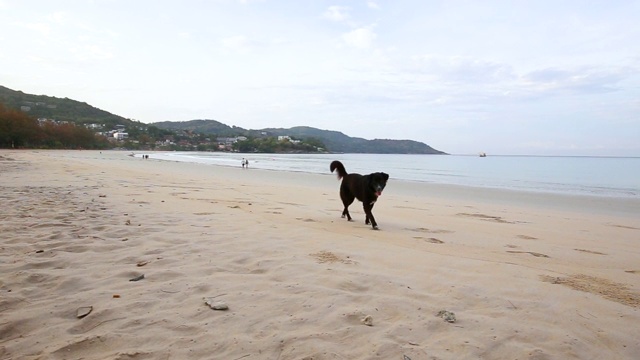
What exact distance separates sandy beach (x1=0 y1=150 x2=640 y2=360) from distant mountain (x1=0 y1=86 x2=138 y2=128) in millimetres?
126817

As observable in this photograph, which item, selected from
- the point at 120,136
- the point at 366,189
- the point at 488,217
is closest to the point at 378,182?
the point at 366,189

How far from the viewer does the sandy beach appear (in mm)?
2219

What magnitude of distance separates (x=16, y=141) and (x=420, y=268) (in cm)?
7580

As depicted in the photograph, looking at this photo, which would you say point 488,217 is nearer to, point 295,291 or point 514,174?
point 295,291

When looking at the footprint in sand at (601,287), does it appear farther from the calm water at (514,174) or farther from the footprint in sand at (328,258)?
the calm water at (514,174)

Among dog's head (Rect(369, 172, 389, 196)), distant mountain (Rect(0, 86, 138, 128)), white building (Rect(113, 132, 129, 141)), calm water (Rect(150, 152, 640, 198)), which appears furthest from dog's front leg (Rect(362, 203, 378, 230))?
white building (Rect(113, 132, 129, 141))

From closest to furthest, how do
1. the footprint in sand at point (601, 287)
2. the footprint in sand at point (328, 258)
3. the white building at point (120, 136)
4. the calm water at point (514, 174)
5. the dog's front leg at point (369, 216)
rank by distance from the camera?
1. the footprint in sand at point (601, 287)
2. the footprint in sand at point (328, 258)
3. the dog's front leg at point (369, 216)
4. the calm water at point (514, 174)
5. the white building at point (120, 136)

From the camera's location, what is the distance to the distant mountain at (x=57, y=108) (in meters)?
113

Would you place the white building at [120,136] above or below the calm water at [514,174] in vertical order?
above

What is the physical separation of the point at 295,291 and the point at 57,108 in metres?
156

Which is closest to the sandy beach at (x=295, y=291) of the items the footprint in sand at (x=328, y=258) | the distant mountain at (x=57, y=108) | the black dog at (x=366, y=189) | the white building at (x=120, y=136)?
the footprint in sand at (x=328, y=258)

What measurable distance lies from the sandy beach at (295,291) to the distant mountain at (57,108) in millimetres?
126817

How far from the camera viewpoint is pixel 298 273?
3.47 m

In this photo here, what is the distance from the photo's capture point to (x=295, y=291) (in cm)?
301
